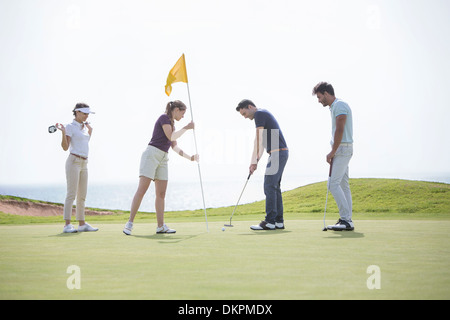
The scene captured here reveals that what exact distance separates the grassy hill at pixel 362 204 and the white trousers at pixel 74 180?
386 cm

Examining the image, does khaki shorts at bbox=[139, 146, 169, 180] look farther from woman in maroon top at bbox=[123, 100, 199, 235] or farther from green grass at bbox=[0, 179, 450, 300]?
green grass at bbox=[0, 179, 450, 300]

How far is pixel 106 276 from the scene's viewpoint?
131 inches

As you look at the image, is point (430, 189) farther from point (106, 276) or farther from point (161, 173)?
point (106, 276)

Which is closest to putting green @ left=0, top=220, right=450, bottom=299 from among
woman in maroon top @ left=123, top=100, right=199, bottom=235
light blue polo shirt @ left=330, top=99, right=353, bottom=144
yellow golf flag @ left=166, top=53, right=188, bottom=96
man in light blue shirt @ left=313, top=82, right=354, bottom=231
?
man in light blue shirt @ left=313, top=82, right=354, bottom=231

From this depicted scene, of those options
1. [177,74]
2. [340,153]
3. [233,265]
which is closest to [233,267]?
[233,265]

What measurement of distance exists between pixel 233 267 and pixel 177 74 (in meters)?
4.91

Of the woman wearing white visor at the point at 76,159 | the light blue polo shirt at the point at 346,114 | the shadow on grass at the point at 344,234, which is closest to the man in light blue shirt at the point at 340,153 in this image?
the light blue polo shirt at the point at 346,114

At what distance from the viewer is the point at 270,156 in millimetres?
7172

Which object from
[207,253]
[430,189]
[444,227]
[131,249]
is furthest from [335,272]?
[430,189]

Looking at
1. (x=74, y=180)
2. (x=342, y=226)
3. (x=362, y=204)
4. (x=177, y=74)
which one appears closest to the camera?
(x=342, y=226)

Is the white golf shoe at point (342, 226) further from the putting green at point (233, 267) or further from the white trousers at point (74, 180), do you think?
the white trousers at point (74, 180)

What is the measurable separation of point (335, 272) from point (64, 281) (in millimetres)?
1941

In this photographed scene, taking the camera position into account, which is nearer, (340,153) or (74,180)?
(340,153)

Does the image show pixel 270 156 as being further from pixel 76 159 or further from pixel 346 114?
pixel 76 159
